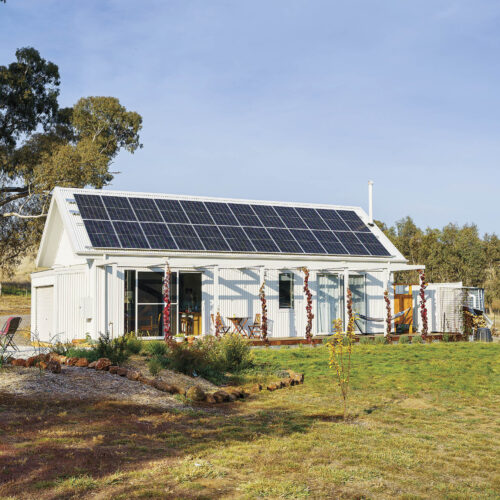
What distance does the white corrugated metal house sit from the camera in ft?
62.0

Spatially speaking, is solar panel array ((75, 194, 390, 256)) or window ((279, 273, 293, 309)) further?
window ((279, 273, 293, 309))

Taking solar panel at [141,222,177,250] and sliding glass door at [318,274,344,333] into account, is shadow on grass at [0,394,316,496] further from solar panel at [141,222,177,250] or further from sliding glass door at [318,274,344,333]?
sliding glass door at [318,274,344,333]

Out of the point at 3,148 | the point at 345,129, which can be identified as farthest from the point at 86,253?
the point at 3,148

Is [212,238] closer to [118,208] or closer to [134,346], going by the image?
[118,208]

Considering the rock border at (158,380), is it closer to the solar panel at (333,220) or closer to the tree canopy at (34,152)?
the solar panel at (333,220)

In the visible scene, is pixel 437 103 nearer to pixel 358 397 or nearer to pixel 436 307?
pixel 436 307

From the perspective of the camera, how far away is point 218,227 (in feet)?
71.5

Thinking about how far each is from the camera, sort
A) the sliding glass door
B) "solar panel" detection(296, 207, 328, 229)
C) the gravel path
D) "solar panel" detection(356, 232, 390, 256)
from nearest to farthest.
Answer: the gravel path, the sliding glass door, "solar panel" detection(356, 232, 390, 256), "solar panel" detection(296, 207, 328, 229)

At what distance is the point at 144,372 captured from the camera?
1135 centimetres

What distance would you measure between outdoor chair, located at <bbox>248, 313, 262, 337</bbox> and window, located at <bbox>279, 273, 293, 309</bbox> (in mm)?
1135

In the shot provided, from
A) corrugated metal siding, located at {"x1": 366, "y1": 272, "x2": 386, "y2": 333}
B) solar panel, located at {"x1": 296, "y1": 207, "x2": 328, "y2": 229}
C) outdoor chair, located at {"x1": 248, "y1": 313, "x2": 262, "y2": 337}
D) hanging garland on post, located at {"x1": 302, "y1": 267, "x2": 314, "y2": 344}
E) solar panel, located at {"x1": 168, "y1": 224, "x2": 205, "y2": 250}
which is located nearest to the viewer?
hanging garland on post, located at {"x1": 302, "y1": 267, "x2": 314, "y2": 344}

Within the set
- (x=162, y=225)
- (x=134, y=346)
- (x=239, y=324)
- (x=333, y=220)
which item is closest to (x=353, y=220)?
(x=333, y=220)

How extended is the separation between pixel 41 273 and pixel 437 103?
696 inches

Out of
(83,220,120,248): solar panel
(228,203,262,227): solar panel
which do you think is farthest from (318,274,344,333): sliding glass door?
(83,220,120,248): solar panel
